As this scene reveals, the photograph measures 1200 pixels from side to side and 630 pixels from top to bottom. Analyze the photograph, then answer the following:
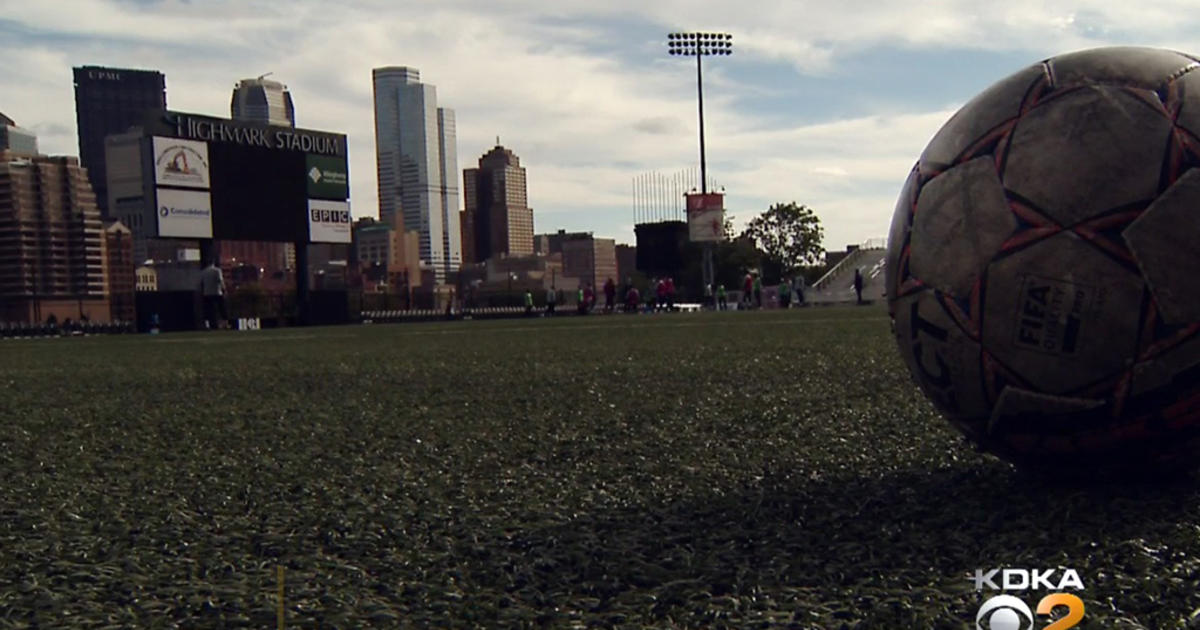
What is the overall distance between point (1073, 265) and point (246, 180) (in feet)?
118

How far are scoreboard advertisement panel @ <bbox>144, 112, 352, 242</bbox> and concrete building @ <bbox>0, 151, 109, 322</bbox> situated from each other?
81.7 meters

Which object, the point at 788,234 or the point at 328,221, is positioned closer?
the point at 328,221

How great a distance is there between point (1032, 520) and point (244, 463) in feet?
9.15

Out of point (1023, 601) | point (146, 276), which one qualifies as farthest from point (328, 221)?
point (146, 276)

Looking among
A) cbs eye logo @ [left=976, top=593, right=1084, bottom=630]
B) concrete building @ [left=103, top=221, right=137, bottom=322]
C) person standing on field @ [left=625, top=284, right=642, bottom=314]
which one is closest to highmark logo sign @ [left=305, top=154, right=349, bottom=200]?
person standing on field @ [left=625, top=284, right=642, bottom=314]

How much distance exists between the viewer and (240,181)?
35.6m

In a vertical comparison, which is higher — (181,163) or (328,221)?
(181,163)

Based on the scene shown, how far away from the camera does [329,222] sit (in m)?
38.9

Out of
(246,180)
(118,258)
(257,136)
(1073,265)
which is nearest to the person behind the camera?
(1073,265)

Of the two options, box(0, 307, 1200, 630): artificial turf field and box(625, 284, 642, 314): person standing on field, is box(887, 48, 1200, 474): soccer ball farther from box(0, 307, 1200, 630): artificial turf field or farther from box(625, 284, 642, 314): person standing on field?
box(625, 284, 642, 314): person standing on field

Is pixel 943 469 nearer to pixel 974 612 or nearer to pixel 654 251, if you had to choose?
pixel 974 612

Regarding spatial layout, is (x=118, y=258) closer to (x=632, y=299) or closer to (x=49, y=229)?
(x=49, y=229)

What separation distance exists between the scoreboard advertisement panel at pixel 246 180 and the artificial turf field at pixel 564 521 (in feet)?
100

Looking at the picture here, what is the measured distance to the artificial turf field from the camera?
197 centimetres
